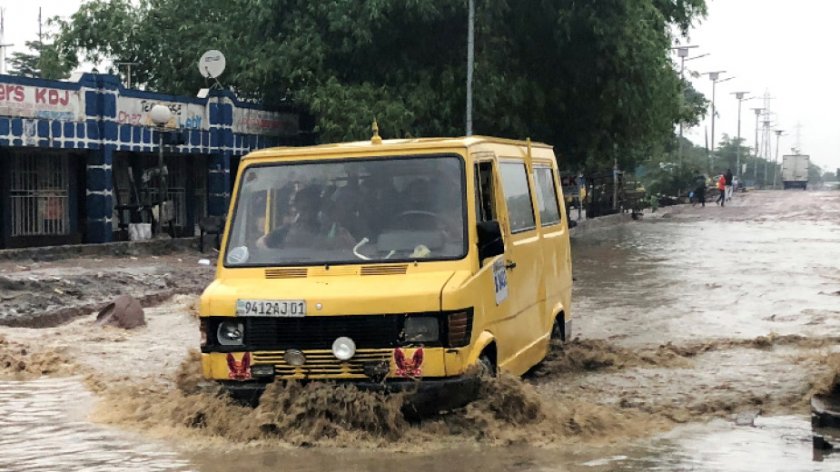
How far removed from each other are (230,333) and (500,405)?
1.83 meters

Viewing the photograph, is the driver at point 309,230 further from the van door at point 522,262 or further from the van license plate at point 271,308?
the van door at point 522,262

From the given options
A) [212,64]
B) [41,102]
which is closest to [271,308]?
[41,102]

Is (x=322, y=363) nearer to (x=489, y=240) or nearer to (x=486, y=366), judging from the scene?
(x=486, y=366)

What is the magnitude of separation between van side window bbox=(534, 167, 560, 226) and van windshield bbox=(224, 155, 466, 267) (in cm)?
222

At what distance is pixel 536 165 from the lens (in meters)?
10.1

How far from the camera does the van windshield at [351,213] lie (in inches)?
304

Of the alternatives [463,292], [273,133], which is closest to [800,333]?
[463,292]

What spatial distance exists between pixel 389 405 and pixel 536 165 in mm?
3659

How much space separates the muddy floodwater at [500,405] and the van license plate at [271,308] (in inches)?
19.0

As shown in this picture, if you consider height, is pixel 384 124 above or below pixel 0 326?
above

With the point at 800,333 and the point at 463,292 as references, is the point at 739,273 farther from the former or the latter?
the point at 463,292

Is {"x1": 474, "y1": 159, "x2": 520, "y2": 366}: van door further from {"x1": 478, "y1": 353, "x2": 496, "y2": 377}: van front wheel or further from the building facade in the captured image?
the building facade

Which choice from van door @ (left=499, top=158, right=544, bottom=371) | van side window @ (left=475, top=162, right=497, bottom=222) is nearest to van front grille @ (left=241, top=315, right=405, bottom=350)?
van side window @ (left=475, top=162, right=497, bottom=222)

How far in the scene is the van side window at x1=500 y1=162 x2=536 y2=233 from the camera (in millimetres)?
8695
